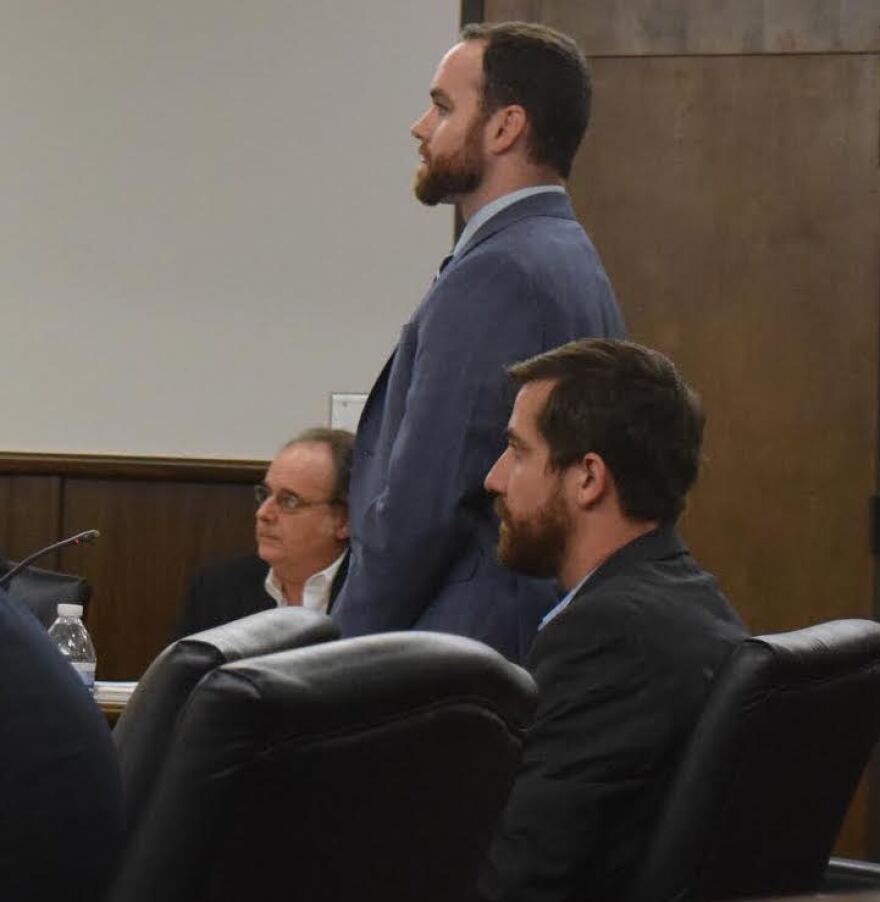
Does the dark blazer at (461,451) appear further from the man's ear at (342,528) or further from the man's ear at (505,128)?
the man's ear at (342,528)

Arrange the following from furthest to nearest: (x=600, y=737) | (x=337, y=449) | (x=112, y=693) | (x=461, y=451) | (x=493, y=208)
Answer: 1. (x=337, y=449)
2. (x=112, y=693)
3. (x=493, y=208)
4. (x=461, y=451)
5. (x=600, y=737)

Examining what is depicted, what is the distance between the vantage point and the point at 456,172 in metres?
3.04

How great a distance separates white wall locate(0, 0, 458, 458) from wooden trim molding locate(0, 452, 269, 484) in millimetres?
50

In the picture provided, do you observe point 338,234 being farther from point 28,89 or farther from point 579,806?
point 579,806

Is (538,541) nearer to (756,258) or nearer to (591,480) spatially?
(591,480)

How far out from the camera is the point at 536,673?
2.17 metres

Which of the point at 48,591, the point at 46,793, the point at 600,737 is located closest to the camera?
the point at 46,793

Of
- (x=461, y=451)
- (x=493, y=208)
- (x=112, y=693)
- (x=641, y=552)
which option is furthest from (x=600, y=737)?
(x=112, y=693)

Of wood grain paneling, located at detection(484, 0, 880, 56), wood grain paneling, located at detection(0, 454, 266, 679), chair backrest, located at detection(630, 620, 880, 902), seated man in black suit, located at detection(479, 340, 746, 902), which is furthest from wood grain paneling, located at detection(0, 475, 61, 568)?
chair backrest, located at detection(630, 620, 880, 902)

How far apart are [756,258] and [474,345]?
3.03 m

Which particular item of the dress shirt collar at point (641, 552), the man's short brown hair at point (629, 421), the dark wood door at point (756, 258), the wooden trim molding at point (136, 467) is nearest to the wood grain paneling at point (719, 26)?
the dark wood door at point (756, 258)

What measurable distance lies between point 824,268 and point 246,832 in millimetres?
4663

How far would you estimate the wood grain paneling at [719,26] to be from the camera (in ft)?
18.6

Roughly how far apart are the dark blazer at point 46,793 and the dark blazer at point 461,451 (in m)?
1.55
